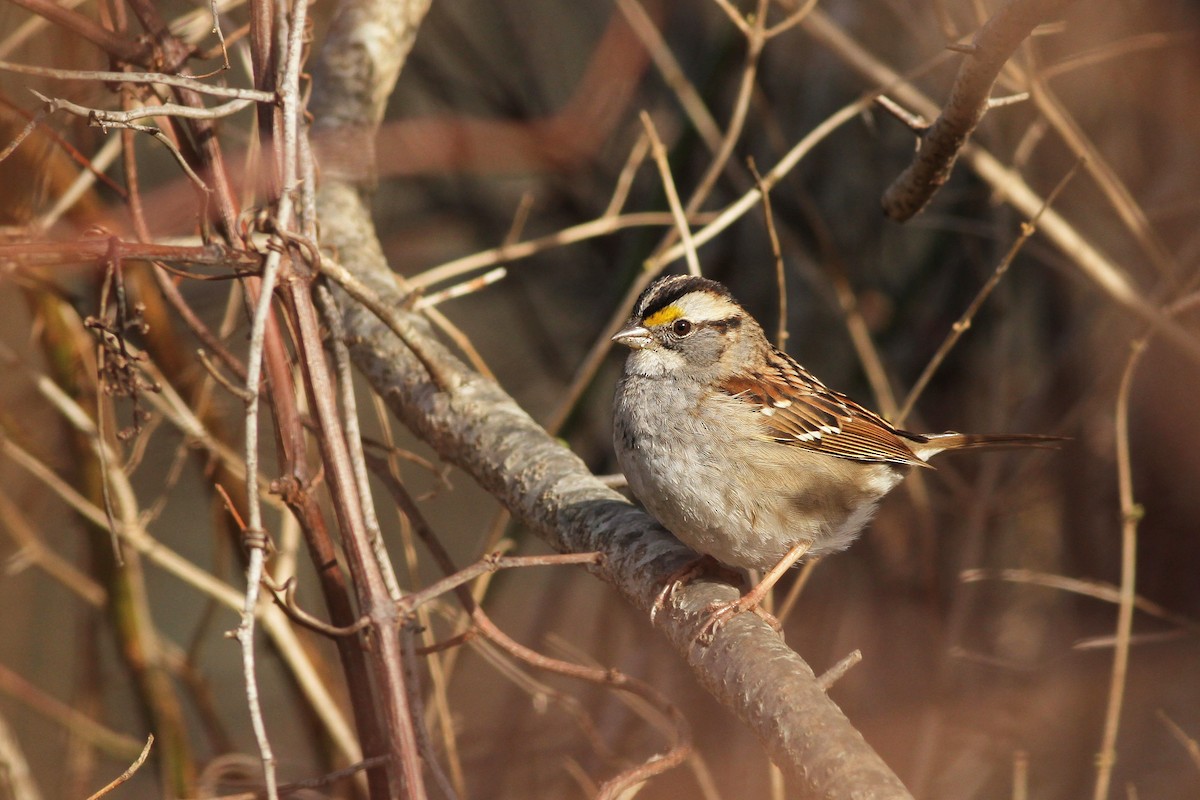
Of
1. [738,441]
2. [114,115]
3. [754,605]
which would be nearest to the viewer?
[114,115]

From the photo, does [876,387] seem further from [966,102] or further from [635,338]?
[966,102]

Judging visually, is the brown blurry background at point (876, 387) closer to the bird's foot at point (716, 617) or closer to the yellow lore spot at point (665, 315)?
the yellow lore spot at point (665, 315)

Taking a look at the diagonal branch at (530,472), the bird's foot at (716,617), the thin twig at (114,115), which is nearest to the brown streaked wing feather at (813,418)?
the diagonal branch at (530,472)

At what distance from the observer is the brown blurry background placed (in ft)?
12.1

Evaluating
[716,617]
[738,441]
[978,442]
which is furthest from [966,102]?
[978,442]

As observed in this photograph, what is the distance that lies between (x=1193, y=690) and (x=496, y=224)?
3190 millimetres

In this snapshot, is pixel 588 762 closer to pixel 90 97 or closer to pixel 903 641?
pixel 903 641

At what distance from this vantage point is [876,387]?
11.8 ft

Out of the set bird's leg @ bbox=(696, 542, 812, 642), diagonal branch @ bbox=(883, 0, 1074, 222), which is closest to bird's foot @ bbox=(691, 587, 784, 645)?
bird's leg @ bbox=(696, 542, 812, 642)

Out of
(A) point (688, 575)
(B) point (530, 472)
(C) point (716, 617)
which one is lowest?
(C) point (716, 617)

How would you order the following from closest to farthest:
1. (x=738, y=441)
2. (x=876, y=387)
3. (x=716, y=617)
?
1. (x=716, y=617)
2. (x=738, y=441)
3. (x=876, y=387)

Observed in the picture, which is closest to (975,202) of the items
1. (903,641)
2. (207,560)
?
(903,641)

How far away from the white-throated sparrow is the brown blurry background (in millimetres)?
914

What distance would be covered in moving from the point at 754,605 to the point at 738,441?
0.43 meters
